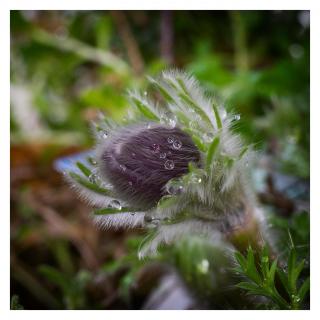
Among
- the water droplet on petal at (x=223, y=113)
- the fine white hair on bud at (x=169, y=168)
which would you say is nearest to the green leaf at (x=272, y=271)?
the fine white hair on bud at (x=169, y=168)

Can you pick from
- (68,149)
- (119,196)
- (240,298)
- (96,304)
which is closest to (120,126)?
(119,196)

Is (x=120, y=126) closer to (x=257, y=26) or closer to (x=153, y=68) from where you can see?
(x=153, y=68)

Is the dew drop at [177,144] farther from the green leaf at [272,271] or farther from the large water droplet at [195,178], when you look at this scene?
the green leaf at [272,271]

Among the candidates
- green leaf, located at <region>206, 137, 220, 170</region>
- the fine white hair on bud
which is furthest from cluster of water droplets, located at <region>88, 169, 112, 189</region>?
green leaf, located at <region>206, 137, 220, 170</region>

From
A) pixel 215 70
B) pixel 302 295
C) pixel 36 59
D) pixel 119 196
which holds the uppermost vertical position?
pixel 36 59

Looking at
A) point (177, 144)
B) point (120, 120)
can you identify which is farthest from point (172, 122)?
point (120, 120)

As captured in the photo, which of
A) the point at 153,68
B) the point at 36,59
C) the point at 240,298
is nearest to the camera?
the point at 240,298
